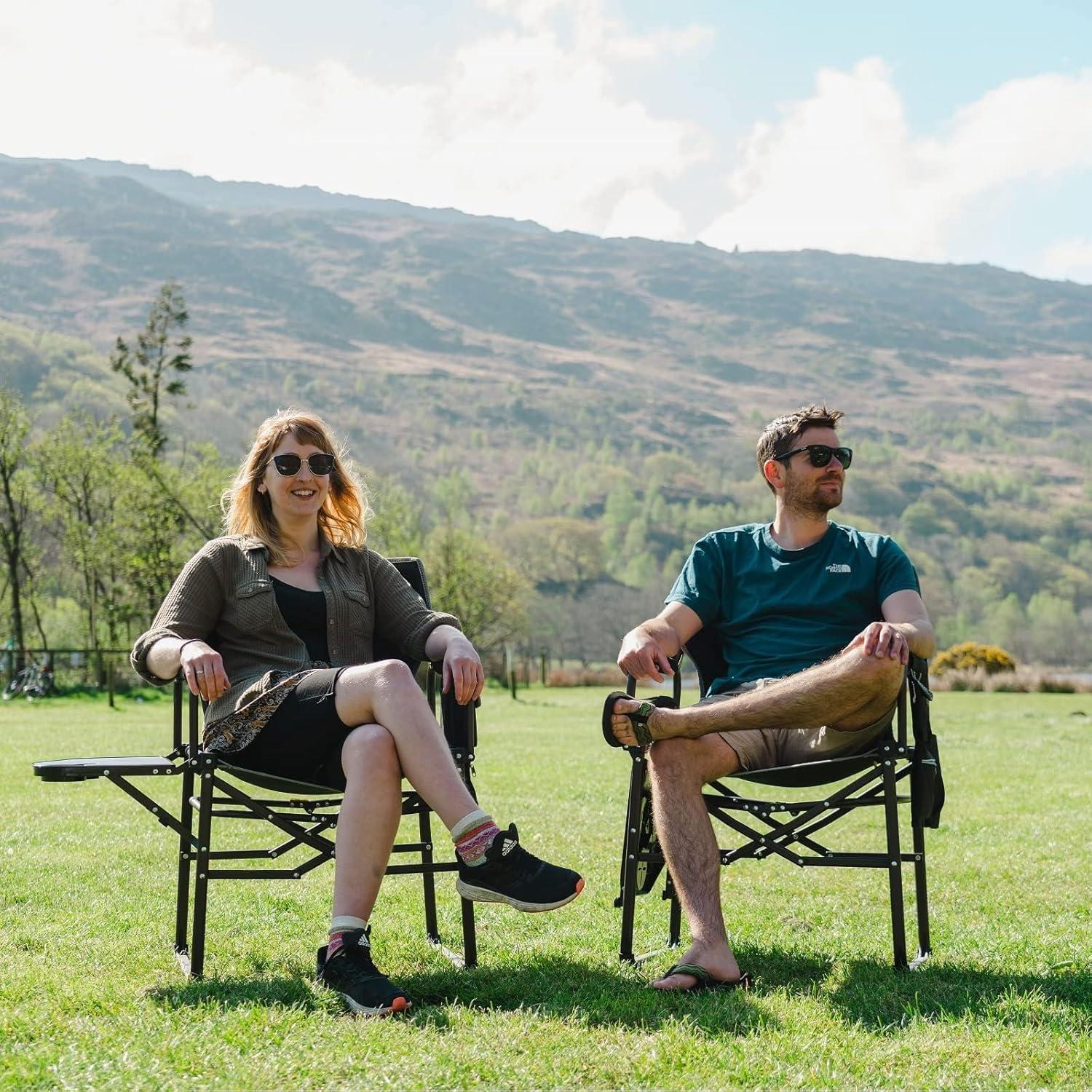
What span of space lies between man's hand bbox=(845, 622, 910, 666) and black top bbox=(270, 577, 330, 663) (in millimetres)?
1548

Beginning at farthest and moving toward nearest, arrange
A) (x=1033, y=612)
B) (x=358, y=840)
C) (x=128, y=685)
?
(x=1033, y=612) → (x=128, y=685) → (x=358, y=840)

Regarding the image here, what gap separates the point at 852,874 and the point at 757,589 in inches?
74.5

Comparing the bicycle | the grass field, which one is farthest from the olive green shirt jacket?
the bicycle

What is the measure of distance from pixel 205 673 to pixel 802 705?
5.21 feet

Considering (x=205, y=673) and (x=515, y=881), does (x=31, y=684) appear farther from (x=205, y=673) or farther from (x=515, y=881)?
(x=515, y=881)

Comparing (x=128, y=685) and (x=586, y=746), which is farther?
(x=128, y=685)

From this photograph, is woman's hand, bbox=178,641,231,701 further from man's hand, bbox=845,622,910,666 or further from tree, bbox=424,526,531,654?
tree, bbox=424,526,531,654

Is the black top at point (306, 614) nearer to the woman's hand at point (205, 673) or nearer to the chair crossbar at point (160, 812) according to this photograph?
the woman's hand at point (205, 673)

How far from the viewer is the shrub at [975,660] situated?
36656 mm

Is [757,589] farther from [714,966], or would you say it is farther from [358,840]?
[358,840]

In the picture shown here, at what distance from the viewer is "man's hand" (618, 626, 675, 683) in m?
3.96

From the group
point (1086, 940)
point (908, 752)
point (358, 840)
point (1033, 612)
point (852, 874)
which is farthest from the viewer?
point (1033, 612)

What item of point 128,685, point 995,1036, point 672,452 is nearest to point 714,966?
point 995,1036

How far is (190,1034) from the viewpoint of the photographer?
119 inches
